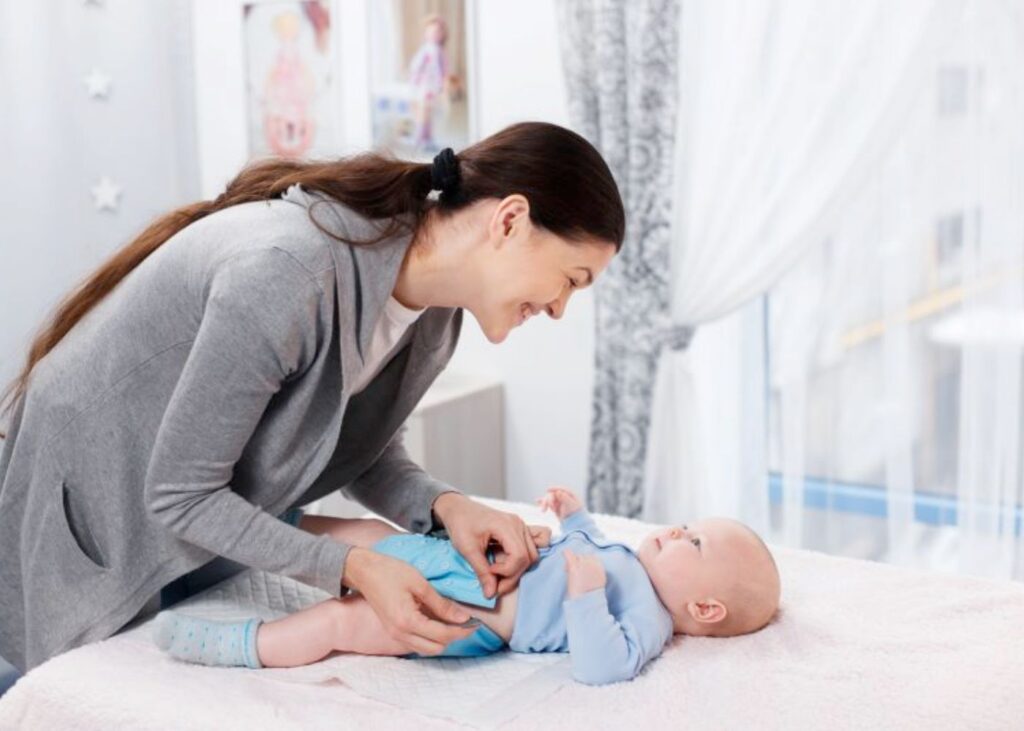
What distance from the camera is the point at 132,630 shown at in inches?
68.9

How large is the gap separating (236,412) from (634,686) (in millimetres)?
637

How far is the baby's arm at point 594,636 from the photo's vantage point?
5.16 feet

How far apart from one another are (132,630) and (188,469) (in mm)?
378

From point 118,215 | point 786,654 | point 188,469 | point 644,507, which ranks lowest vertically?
point 644,507

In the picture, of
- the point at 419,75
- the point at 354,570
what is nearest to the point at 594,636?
the point at 354,570

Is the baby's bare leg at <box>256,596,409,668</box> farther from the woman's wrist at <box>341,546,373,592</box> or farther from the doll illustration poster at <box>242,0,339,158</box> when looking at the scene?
the doll illustration poster at <box>242,0,339,158</box>

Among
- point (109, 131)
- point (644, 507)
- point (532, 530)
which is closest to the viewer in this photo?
point (532, 530)

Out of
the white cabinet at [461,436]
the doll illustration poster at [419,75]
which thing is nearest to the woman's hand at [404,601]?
the white cabinet at [461,436]

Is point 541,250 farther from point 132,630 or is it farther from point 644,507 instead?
point 644,507

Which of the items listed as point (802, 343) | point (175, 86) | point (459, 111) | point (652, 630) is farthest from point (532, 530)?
point (175, 86)

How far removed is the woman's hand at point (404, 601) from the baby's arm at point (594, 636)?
0.15 meters

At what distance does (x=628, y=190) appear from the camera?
3.00 metres

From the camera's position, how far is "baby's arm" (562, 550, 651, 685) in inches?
61.9

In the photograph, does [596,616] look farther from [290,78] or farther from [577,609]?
[290,78]
